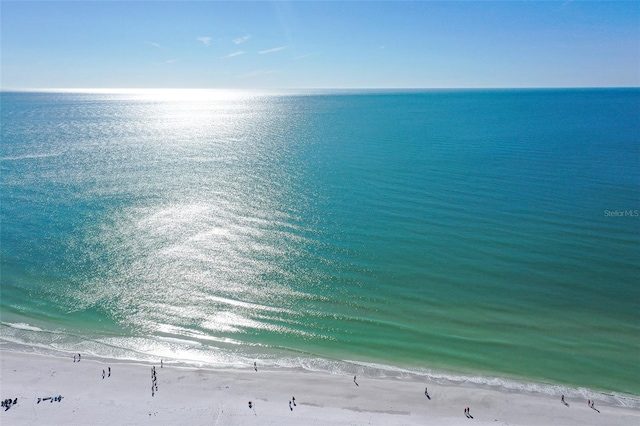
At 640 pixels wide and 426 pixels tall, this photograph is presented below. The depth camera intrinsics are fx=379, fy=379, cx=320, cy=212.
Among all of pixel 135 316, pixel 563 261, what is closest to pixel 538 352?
pixel 563 261

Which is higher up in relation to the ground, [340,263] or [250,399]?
[340,263]

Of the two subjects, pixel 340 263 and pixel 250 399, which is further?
pixel 340 263

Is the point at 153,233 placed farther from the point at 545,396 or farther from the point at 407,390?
the point at 545,396

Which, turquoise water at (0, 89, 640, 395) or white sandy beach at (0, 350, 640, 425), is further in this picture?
turquoise water at (0, 89, 640, 395)

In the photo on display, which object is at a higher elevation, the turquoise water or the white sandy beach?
the turquoise water
